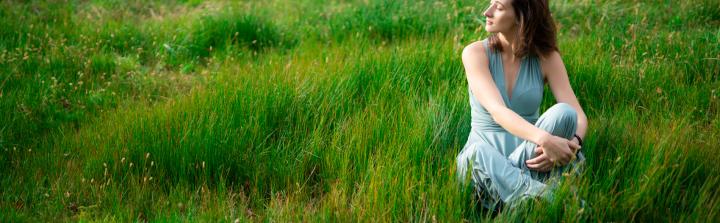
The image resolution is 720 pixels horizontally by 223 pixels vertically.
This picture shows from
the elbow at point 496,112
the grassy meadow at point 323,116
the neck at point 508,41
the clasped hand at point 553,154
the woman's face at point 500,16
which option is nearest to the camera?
the clasped hand at point 553,154

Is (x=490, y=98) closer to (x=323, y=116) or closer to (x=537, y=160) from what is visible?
(x=537, y=160)

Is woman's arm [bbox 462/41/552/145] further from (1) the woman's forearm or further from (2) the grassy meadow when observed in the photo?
(2) the grassy meadow

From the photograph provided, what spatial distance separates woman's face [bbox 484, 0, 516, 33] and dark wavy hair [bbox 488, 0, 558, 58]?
0.10 ft

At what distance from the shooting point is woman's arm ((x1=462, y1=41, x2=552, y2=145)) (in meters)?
3.33

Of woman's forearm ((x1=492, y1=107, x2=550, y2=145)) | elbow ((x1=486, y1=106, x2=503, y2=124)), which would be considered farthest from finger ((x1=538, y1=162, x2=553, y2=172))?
elbow ((x1=486, y1=106, x2=503, y2=124))

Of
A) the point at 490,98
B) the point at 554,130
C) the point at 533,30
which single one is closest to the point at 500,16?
the point at 533,30

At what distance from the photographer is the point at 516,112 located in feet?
12.4

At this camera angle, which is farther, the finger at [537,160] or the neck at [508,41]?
the neck at [508,41]

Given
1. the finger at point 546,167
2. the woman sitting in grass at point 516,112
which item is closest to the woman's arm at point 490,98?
the woman sitting in grass at point 516,112

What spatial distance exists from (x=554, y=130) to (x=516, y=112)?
1.51ft

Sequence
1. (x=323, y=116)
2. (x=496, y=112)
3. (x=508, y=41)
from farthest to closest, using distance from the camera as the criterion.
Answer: (x=323, y=116), (x=508, y=41), (x=496, y=112)

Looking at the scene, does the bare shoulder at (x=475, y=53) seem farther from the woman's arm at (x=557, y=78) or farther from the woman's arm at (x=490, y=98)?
the woman's arm at (x=557, y=78)

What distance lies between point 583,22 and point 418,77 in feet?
6.83

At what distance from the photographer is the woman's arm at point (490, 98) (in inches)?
131
